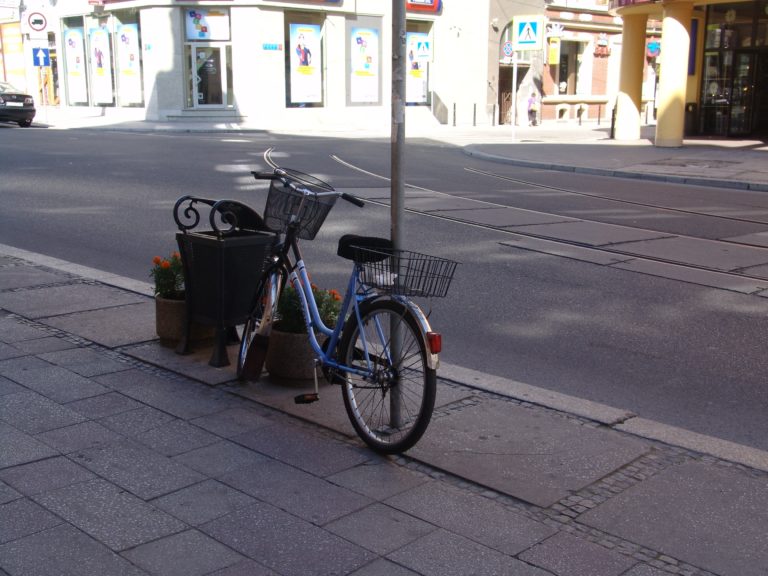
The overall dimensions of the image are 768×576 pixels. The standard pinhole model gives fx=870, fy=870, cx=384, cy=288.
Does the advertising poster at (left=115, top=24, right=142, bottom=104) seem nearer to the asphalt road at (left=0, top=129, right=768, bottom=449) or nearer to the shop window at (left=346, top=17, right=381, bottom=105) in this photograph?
the shop window at (left=346, top=17, right=381, bottom=105)

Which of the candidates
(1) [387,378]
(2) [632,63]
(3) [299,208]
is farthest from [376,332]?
(2) [632,63]

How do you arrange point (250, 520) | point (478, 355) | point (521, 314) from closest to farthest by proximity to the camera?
1. point (250, 520)
2. point (478, 355)
3. point (521, 314)

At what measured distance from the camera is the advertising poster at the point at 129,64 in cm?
3628

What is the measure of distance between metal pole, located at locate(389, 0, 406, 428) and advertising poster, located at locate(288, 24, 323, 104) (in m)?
32.8

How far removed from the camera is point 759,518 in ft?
12.4

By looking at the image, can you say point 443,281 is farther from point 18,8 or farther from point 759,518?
point 18,8

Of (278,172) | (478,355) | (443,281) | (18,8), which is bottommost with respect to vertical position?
(478,355)

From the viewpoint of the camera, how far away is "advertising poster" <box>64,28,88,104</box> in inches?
1533

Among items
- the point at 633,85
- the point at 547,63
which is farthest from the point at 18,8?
the point at 633,85

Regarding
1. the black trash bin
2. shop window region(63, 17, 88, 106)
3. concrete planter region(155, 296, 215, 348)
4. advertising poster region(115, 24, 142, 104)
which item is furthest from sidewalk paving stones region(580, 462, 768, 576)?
shop window region(63, 17, 88, 106)

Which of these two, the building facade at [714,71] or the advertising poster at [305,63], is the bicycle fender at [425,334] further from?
the advertising poster at [305,63]

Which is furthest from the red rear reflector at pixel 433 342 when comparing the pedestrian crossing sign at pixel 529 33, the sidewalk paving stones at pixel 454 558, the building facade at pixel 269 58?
the building facade at pixel 269 58

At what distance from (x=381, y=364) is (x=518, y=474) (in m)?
0.87

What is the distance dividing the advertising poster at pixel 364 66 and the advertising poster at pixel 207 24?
5.60m
